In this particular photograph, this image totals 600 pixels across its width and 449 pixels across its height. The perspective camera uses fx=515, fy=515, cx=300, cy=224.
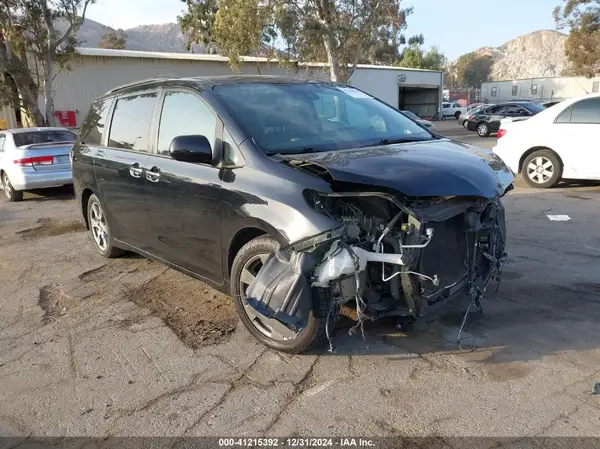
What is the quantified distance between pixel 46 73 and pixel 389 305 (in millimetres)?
20291

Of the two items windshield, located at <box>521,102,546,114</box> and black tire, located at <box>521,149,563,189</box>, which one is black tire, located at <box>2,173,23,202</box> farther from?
windshield, located at <box>521,102,546,114</box>

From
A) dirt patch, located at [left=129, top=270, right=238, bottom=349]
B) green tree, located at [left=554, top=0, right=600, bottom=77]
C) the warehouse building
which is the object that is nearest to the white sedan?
dirt patch, located at [left=129, top=270, right=238, bottom=349]

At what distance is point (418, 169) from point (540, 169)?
23.4 feet

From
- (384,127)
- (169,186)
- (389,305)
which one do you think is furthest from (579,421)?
(169,186)

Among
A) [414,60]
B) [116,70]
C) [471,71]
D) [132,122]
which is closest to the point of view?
[132,122]

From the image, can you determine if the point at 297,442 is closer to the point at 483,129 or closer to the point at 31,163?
the point at 31,163

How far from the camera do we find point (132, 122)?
5.01m

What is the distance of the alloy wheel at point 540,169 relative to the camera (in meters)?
9.23

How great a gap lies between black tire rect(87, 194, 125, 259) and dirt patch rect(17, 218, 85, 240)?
1695 mm

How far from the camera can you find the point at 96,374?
3439mm

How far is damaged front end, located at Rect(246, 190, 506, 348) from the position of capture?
10.4 ft

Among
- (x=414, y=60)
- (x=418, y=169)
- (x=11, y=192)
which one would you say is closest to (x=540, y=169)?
(x=418, y=169)

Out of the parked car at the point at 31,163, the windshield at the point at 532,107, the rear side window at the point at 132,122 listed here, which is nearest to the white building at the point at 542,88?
the windshield at the point at 532,107

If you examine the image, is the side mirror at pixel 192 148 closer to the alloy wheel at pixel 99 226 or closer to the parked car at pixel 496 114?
the alloy wheel at pixel 99 226
